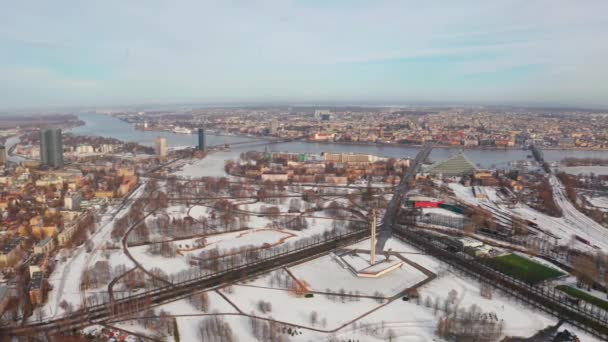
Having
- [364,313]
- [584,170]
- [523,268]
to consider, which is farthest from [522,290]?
[584,170]

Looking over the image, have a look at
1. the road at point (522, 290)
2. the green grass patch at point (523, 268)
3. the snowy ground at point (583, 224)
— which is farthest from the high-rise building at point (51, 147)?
the snowy ground at point (583, 224)

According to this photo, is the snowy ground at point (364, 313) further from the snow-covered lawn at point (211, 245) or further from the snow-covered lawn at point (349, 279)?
the snow-covered lawn at point (211, 245)

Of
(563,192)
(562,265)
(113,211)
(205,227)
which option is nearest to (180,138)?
(113,211)

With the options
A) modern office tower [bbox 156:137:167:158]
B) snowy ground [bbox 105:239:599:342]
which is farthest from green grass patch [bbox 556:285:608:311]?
modern office tower [bbox 156:137:167:158]

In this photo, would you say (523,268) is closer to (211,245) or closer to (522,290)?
(522,290)

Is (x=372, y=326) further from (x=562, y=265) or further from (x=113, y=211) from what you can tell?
(x=113, y=211)

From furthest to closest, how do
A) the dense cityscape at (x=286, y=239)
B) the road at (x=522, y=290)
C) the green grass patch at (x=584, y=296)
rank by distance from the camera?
the green grass patch at (x=584, y=296), the dense cityscape at (x=286, y=239), the road at (x=522, y=290)
